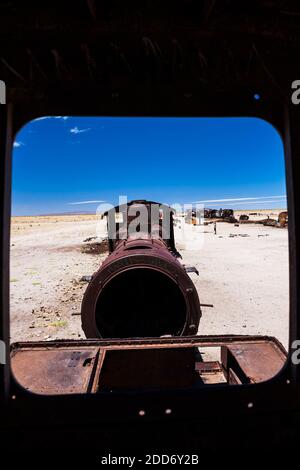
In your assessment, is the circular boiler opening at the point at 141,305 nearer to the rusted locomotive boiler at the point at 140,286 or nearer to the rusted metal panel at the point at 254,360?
the rusted locomotive boiler at the point at 140,286

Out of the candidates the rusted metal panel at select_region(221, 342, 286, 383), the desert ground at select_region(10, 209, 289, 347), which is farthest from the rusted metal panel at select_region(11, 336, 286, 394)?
the desert ground at select_region(10, 209, 289, 347)

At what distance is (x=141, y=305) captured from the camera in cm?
471

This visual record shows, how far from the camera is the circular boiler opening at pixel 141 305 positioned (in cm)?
443

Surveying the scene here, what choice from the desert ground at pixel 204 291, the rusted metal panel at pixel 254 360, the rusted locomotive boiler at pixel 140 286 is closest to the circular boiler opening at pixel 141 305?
the rusted locomotive boiler at pixel 140 286

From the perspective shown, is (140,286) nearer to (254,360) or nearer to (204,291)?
(254,360)

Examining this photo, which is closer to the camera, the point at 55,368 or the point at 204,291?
the point at 55,368

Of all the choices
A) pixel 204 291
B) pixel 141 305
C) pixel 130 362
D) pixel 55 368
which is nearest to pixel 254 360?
pixel 130 362

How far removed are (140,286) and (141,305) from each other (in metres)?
0.30

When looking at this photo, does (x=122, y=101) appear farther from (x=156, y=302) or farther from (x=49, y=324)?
(x=49, y=324)

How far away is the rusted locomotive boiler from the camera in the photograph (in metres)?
3.56

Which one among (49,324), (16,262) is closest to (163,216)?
(49,324)

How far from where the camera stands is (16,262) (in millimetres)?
14641

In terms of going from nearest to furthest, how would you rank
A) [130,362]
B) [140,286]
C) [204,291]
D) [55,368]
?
1. [55,368]
2. [130,362]
3. [140,286]
4. [204,291]
